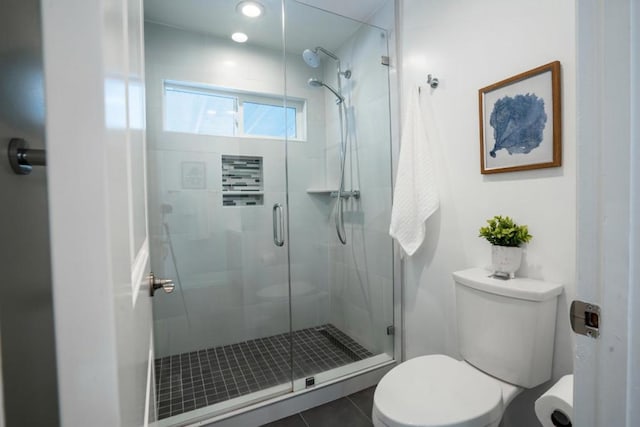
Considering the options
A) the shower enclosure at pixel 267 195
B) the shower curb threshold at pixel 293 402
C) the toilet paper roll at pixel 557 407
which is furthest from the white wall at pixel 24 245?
the shower enclosure at pixel 267 195

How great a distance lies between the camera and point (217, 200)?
2.11m

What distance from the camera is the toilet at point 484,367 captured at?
3.14 feet

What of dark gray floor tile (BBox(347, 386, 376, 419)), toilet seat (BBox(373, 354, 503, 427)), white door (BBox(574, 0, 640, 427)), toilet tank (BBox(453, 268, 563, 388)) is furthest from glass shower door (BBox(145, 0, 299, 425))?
white door (BBox(574, 0, 640, 427))

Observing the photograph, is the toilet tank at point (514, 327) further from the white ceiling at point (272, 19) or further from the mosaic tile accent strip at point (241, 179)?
the white ceiling at point (272, 19)

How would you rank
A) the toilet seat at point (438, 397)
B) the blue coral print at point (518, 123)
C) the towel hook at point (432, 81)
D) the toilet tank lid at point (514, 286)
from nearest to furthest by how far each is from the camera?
the toilet seat at point (438, 397)
the toilet tank lid at point (514, 286)
the blue coral print at point (518, 123)
the towel hook at point (432, 81)

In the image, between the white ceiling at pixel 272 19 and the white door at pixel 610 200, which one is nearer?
the white door at pixel 610 200

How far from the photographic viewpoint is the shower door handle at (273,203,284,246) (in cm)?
218

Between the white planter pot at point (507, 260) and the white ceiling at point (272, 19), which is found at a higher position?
the white ceiling at point (272, 19)

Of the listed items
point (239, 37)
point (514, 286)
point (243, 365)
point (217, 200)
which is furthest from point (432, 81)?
point (243, 365)

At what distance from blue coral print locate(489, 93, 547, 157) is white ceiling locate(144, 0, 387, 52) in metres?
1.18

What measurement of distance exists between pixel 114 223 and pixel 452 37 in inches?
68.6

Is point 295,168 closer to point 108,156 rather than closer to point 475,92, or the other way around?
point 475,92

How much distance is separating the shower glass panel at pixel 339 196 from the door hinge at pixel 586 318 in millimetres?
1448

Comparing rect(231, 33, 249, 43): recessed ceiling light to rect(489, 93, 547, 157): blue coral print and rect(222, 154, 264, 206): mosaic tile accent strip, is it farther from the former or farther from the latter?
rect(489, 93, 547, 157): blue coral print
